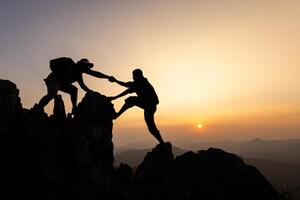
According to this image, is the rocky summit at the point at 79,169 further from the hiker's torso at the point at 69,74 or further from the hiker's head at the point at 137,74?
the hiker's head at the point at 137,74

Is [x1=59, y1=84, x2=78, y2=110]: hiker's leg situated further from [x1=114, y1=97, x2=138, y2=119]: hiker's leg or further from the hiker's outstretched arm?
[x1=114, y1=97, x2=138, y2=119]: hiker's leg

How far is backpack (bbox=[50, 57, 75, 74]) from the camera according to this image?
55.3ft

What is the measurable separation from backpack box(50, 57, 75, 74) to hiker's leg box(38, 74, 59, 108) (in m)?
0.49

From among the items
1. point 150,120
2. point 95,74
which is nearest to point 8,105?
point 95,74

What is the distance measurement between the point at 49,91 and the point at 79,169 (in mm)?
3911

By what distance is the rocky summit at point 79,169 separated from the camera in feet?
50.4

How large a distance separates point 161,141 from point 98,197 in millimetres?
3998

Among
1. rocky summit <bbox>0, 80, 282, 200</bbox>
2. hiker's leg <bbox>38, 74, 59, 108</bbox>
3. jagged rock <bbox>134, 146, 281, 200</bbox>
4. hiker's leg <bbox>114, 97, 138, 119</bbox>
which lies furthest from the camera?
hiker's leg <bbox>114, 97, 138, 119</bbox>

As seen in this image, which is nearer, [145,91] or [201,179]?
[201,179]

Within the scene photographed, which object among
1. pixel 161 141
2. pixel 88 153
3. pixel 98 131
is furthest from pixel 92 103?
pixel 161 141

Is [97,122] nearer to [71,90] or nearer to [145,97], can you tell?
[71,90]

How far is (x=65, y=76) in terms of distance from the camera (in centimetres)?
1712

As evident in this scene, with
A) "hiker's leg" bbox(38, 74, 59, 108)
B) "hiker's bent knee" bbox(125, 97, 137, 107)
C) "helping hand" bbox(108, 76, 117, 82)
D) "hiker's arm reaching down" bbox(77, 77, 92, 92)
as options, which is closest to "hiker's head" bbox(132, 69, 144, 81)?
"hiker's bent knee" bbox(125, 97, 137, 107)

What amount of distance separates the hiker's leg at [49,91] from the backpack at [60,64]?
0.49m
